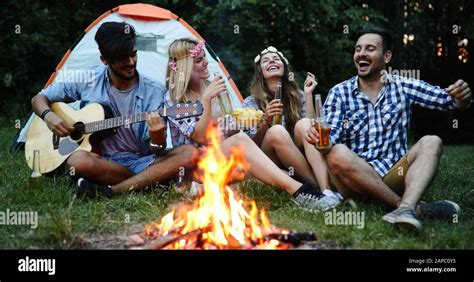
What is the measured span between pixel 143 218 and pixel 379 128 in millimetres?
1542

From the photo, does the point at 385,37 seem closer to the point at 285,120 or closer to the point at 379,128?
the point at 379,128

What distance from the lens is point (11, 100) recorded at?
8.73m

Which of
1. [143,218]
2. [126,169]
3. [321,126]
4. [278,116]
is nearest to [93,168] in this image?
[126,169]

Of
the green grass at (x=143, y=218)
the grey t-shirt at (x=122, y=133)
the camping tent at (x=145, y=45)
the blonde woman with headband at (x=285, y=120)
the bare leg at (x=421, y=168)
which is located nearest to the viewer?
the green grass at (x=143, y=218)

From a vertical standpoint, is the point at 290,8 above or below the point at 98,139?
above

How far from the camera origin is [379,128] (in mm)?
3512

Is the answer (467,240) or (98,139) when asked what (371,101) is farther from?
(98,139)

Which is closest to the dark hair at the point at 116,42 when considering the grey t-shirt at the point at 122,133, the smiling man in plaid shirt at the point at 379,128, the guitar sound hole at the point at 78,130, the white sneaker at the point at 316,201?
the grey t-shirt at the point at 122,133

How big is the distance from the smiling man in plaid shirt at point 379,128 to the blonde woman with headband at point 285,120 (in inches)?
7.4

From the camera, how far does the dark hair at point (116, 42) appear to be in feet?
12.6

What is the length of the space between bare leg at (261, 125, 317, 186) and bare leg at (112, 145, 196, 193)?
0.54m

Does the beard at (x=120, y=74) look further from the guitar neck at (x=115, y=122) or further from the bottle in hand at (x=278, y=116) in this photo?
the bottle in hand at (x=278, y=116)
